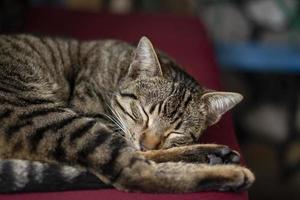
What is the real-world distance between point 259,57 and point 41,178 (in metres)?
1.99

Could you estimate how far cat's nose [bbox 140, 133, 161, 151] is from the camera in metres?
1.67

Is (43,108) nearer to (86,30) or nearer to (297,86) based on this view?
(86,30)

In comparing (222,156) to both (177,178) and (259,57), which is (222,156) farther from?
(259,57)

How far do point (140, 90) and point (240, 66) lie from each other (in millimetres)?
1543

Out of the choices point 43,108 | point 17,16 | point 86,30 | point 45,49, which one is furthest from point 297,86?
point 43,108

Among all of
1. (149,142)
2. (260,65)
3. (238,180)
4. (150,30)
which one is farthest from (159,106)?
(260,65)

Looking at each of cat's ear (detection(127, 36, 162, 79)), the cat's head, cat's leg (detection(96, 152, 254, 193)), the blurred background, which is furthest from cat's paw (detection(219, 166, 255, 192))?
the blurred background

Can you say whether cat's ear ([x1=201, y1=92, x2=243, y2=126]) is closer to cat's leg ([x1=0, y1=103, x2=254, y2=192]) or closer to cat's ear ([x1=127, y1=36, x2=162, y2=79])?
cat's ear ([x1=127, y1=36, x2=162, y2=79])

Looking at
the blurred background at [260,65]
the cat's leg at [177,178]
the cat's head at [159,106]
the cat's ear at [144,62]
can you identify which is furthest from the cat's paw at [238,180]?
the blurred background at [260,65]

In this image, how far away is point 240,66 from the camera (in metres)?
3.24

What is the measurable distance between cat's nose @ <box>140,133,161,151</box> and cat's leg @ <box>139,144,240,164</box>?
5 centimetres

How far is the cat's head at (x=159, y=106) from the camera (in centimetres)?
172

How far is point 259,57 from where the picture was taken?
3.20 metres

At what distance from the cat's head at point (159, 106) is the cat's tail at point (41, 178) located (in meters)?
0.26
